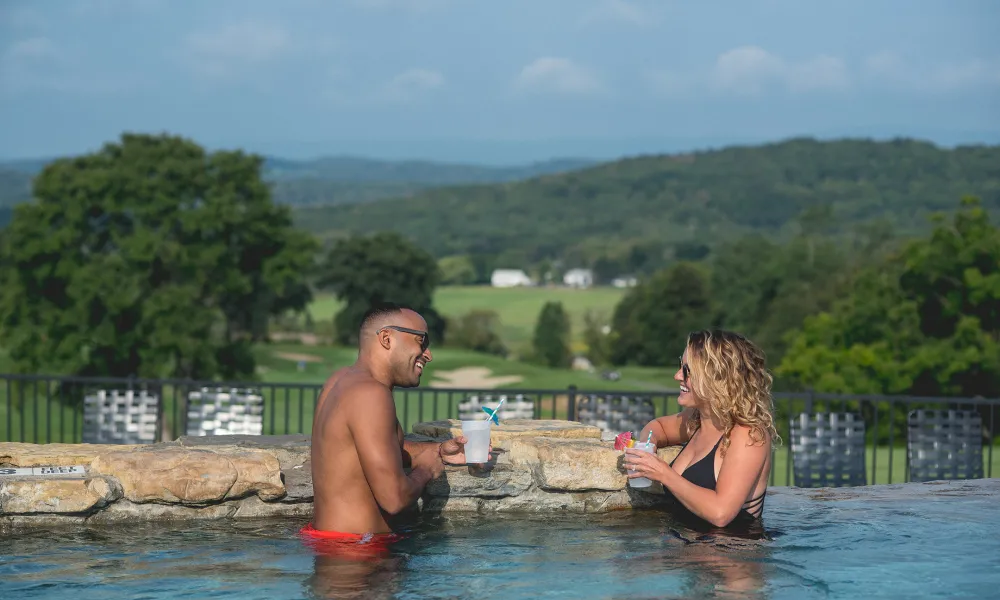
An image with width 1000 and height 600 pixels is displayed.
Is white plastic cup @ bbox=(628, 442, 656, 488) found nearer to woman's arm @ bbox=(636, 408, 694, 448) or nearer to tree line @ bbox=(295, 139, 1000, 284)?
woman's arm @ bbox=(636, 408, 694, 448)

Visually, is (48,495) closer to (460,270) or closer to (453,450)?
(453,450)

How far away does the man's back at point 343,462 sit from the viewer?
5238 mm

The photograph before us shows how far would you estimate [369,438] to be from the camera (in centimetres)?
518

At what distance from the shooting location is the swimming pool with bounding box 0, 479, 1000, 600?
516 cm

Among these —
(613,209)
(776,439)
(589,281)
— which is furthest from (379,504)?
(613,209)

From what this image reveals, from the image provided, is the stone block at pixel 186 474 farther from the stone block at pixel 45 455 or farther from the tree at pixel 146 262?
the tree at pixel 146 262

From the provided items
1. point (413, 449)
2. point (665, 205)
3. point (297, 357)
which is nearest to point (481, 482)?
point (413, 449)

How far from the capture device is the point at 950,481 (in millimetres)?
7840

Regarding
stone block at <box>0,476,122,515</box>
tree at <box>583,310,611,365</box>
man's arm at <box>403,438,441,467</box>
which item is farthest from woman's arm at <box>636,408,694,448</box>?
tree at <box>583,310,611,365</box>

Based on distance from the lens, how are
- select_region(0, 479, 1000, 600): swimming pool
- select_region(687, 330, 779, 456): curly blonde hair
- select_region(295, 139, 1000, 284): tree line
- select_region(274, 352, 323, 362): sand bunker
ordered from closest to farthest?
select_region(0, 479, 1000, 600): swimming pool → select_region(687, 330, 779, 456): curly blonde hair → select_region(274, 352, 323, 362): sand bunker → select_region(295, 139, 1000, 284): tree line

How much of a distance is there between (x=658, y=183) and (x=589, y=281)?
87.5 ft

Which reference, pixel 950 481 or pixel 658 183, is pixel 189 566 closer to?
pixel 950 481

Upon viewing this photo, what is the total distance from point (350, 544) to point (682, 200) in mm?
135824

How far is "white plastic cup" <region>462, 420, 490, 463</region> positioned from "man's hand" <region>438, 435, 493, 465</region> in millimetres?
48
